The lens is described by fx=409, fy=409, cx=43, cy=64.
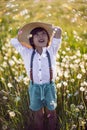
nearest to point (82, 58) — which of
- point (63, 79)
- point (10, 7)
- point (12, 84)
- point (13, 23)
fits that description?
point (63, 79)

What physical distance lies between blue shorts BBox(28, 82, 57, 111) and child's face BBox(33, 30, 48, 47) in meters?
0.46

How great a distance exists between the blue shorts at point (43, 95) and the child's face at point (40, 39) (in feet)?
1.51

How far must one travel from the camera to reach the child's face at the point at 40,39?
4512mm

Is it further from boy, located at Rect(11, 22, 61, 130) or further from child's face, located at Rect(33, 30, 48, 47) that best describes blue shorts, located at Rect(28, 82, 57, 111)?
child's face, located at Rect(33, 30, 48, 47)

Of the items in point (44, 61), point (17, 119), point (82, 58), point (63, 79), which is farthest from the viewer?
point (82, 58)

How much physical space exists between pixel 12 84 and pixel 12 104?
1.69 feet

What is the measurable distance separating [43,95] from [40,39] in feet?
2.07

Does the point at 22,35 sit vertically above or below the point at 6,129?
above

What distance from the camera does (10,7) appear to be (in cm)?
1073

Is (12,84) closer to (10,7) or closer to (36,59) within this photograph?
(36,59)

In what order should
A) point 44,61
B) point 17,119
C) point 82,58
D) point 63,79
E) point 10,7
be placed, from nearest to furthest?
point 44,61 < point 17,119 < point 63,79 < point 82,58 < point 10,7

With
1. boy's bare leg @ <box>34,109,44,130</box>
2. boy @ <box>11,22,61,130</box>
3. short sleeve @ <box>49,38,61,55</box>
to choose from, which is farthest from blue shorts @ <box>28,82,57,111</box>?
short sleeve @ <box>49,38,61,55</box>

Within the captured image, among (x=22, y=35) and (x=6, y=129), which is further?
(x=6, y=129)

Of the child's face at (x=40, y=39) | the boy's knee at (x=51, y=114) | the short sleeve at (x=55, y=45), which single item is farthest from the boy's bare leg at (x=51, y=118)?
the child's face at (x=40, y=39)
